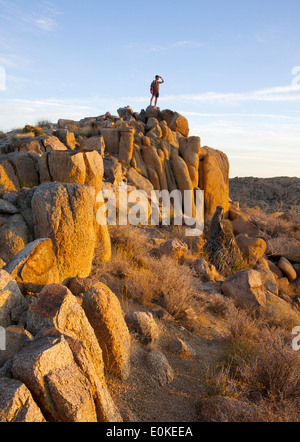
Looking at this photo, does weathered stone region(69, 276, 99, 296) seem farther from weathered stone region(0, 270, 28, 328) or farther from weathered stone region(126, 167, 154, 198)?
weathered stone region(126, 167, 154, 198)

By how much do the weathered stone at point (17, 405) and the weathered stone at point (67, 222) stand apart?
125 inches

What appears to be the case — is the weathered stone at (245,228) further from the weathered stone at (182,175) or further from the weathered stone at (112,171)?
the weathered stone at (112,171)

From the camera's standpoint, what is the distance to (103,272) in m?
6.96

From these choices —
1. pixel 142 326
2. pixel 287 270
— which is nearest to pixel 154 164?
pixel 287 270

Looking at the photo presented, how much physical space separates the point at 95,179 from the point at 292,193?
46.4m

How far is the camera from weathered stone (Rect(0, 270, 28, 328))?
12.0ft

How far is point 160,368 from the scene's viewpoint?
13.8 feet

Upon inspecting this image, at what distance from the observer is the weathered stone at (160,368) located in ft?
13.5

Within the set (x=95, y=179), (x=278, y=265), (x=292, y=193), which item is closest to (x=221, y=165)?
(x=278, y=265)

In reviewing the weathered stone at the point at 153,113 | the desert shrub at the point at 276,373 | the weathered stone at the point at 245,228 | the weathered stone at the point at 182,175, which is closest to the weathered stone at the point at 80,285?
the desert shrub at the point at 276,373

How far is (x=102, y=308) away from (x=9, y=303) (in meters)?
1.03

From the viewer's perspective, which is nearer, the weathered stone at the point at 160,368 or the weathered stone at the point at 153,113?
the weathered stone at the point at 160,368

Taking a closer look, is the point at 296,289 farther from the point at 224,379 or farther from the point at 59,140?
the point at 59,140

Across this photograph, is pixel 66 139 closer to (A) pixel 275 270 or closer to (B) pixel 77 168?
(B) pixel 77 168
